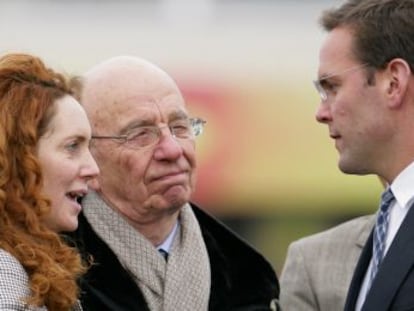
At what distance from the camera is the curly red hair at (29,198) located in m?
3.24

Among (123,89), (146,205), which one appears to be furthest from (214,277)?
(123,89)

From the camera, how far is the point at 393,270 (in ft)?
11.4

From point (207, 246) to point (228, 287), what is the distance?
0.57 feet

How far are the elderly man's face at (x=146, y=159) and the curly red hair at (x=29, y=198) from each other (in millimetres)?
606

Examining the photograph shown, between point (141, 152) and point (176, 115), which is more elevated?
point (176, 115)

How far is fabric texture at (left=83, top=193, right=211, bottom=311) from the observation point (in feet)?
12.9

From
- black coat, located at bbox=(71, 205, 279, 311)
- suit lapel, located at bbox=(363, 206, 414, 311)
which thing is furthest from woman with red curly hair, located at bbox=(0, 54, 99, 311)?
suit lapel, located at bbox=(363, 206, 414, 311)

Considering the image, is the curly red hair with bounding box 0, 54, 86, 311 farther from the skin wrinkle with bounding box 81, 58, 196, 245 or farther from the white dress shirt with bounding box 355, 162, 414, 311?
the white dress shirt with bounding box 355, 162, 414, 311

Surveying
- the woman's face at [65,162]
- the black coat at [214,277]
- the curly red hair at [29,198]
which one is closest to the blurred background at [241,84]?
the black coat at [214,277]

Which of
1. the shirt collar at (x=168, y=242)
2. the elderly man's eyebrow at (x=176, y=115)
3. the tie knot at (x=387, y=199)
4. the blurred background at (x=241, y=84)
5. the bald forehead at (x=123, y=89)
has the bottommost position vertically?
the blurred background at (x=241, y=84)

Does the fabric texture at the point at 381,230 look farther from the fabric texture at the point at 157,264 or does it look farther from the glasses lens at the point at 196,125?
the glasses lens at the point at 196,125

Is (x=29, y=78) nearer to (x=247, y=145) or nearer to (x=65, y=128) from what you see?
(x=65, y=128)

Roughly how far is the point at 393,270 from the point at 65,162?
89 cm

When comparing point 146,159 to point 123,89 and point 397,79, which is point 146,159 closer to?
point 123,89
